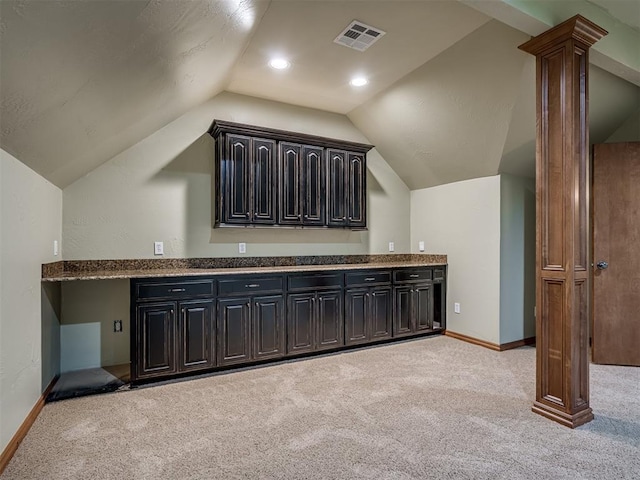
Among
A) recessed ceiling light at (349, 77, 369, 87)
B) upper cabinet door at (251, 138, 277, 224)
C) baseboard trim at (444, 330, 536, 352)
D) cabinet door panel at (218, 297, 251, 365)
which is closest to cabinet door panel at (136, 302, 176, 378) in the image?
cabinet door panel at (218, 297, 251, 365)

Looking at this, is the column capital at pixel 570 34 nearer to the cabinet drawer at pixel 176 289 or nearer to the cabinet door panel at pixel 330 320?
the cabinet door panel at pixel 330 320

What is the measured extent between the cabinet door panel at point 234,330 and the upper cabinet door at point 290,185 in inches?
40.7

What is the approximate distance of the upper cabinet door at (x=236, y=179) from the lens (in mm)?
3629

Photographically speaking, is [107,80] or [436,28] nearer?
[107,80]

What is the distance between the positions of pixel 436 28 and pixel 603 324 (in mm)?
3199

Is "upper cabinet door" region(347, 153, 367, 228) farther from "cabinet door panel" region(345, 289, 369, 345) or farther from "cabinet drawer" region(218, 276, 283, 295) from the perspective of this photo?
"cabinet drawer" region(218, 276, 283, 295)

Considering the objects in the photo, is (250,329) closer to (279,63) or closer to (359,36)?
(279,63)

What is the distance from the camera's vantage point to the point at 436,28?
9.13 feet

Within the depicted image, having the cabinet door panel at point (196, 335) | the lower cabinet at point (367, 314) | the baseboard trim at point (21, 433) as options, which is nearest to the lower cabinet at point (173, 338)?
the cabinet door panel at point (196, 335)

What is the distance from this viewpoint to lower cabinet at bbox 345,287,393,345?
3.97m

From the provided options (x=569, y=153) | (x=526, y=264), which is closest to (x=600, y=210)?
(x=526, y=264)

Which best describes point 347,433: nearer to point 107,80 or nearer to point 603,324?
point 107,80

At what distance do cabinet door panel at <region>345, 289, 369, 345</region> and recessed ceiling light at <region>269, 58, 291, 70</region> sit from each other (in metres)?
2.34

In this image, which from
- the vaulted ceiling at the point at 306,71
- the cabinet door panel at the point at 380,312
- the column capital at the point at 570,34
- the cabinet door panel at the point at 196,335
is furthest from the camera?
the cabinet door panel at the point at 380,312
